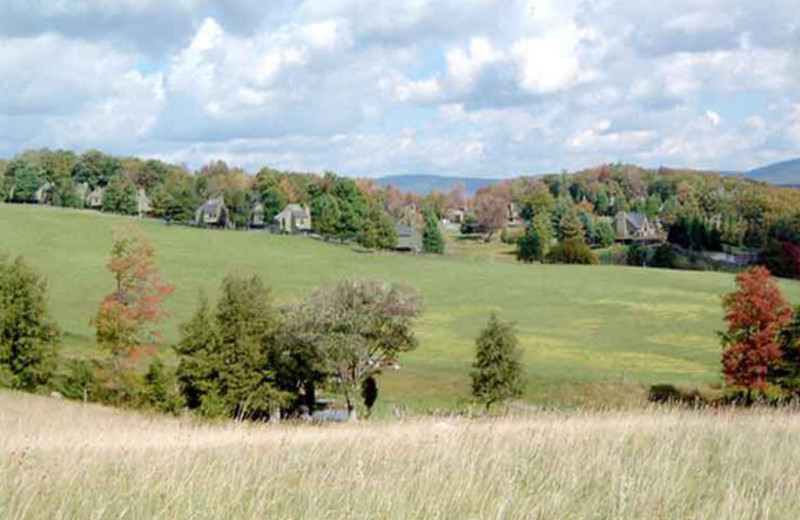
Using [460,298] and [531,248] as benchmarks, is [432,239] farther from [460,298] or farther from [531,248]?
[460,298]

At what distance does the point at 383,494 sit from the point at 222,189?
6156 inches

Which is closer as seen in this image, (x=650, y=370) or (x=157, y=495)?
(x=157, y=495)

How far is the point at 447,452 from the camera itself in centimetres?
823

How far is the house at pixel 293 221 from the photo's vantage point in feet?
493

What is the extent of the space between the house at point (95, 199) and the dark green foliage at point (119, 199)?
11.9m

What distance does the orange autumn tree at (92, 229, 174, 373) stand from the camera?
182 feet

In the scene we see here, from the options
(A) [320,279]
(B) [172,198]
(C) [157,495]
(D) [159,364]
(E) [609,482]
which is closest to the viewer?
(C) [157,495]

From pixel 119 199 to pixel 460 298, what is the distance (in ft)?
281

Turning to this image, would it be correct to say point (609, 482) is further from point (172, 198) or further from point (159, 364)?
point (172, 198)

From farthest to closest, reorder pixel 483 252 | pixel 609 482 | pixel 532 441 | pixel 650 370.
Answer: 1. pixel 483 252
2. pixel 650 370
3. pixel 532 441
4. pixel 609 482

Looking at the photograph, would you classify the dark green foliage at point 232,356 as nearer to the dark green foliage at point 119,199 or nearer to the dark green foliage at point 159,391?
the dark green foliage at point 159,391

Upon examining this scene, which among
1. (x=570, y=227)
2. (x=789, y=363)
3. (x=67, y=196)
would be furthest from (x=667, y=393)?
(x=67, y=196)

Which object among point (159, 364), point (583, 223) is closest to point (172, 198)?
point (583, 223)

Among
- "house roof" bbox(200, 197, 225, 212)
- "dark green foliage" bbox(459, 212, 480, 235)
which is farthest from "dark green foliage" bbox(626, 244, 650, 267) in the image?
"house roof" bbox(200, 197, 225, 212)
